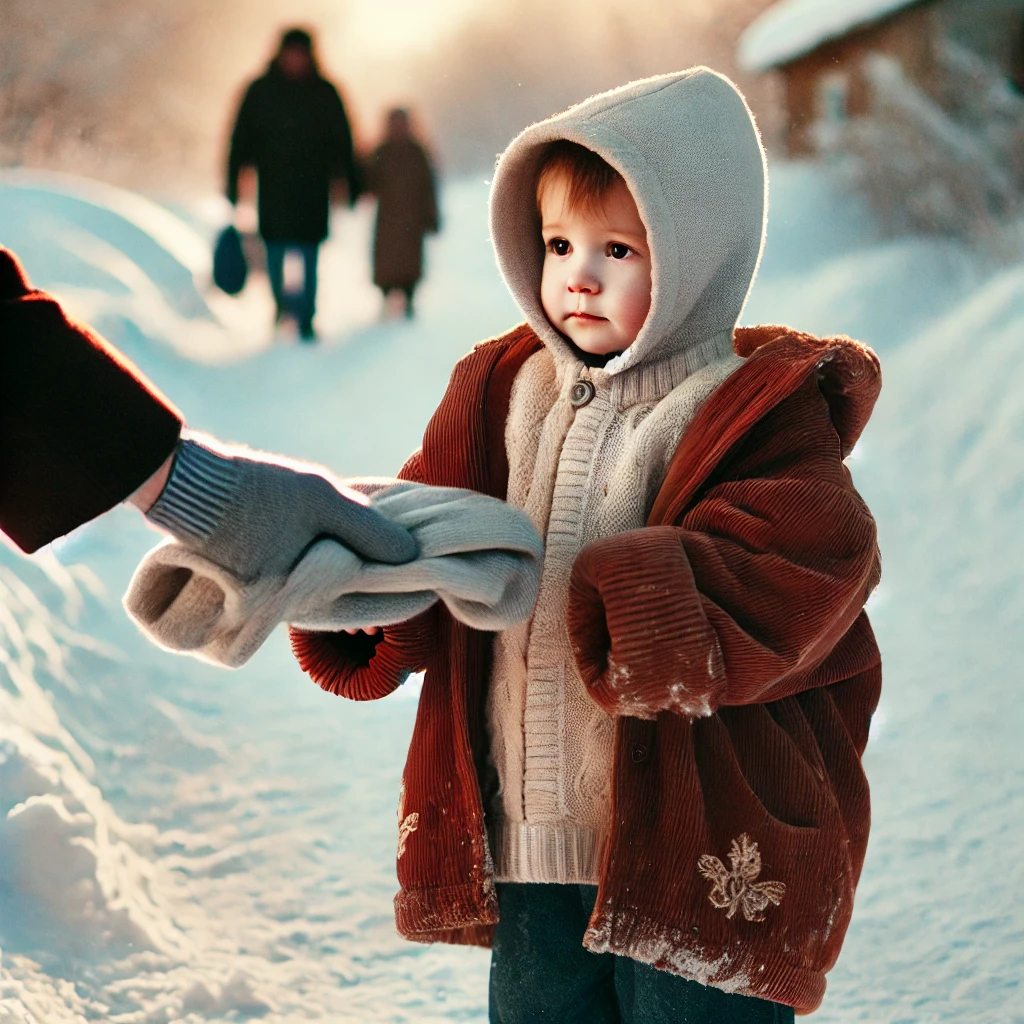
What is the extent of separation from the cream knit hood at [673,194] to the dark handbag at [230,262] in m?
3.98

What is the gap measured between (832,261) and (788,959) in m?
4.33

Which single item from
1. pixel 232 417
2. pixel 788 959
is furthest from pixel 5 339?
pixel 232 417

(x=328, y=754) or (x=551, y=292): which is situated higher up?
(x=551, y=292)

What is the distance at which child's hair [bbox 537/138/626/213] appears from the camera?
1.23m

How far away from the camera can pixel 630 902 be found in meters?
1.16

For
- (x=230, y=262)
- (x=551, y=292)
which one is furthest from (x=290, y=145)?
(x=551, y=292)

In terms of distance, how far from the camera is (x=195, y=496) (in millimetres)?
974

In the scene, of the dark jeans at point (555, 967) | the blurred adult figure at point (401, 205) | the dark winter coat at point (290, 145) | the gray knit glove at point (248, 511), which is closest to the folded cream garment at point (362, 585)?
the gray knit glove at point (248, 511)

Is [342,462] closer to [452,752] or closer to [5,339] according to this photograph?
[452,752]

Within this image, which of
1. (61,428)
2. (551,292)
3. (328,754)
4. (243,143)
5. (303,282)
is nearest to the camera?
(61,428)

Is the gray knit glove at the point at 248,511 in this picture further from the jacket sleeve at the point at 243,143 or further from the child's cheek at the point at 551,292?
the jacket sleeve at the point at 243,143

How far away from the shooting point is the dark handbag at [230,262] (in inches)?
203

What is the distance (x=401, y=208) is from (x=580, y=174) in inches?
162

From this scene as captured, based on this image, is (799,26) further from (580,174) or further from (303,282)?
(580,174)
